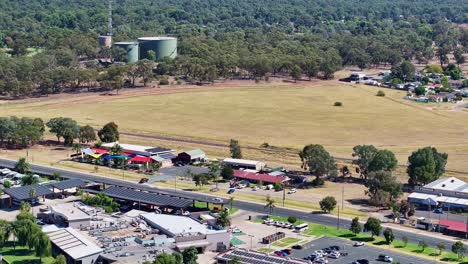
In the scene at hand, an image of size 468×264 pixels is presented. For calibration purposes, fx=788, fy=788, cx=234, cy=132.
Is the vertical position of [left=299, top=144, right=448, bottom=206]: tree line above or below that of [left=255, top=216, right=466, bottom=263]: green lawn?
above

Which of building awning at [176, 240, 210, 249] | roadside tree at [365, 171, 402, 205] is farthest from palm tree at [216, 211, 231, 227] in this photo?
roadside tree at [365, 171, 402, 205]

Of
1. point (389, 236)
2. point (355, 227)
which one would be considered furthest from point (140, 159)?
point (389, 236)

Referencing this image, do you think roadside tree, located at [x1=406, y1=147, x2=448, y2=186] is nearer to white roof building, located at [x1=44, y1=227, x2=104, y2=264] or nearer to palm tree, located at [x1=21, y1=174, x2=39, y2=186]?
white roof building, located at [x1=44, y1=227, x2=104, y2=264]

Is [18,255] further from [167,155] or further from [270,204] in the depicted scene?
[167,155]

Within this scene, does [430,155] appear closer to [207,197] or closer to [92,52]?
[207,197]

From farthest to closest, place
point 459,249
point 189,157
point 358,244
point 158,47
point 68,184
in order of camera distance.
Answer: point 158,47 → point 189,157 → point 68,184 → point 358,244 → point 459,249

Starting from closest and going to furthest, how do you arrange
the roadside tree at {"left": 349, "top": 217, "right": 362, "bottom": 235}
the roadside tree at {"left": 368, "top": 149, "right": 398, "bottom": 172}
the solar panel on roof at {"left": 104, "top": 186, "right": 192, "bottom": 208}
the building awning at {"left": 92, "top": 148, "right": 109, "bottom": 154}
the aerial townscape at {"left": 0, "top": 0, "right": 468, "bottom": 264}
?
the aerial townscape at {"left": 0, "top": 0, "right": 468, "bottom": 264}
the roadside tree at {"left": 349, "top": 217, "right": 362, "bottom": 235}
the solar panel on roof at {"left": 104, "top": 186, "right": 192, "bottom": 208}
the roadside tree at {"left": 368, "top": 149, "right": 398, "bottom": 172}
the building awning at {"left": 92, "top": 148, "right": 109, "bottom": 154}
